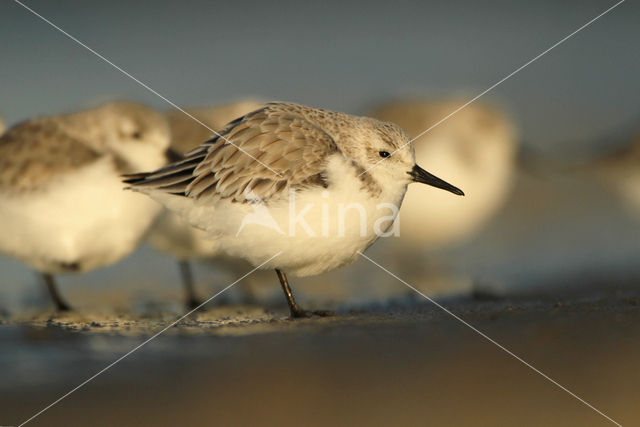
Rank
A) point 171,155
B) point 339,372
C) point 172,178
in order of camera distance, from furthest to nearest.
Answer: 1. point 171,155
2. point 172,178
3. point 339,372

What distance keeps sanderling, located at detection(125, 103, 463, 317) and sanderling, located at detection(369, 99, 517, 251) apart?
4106 mm

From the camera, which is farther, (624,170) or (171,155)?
(624,170)

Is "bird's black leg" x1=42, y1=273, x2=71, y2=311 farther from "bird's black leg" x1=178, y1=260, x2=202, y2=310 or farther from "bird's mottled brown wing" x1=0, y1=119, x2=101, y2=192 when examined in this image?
"bird's black leg" x1=178, y1=260, x2=202, y2=310

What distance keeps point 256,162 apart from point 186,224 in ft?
4.42

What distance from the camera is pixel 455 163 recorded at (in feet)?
31.8

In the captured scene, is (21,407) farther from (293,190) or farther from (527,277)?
(527,277)

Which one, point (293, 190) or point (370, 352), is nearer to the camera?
point (370, 352)

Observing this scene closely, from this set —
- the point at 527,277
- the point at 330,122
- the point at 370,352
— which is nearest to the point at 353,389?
the point at 370,352

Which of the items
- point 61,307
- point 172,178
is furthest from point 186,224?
point 61,307

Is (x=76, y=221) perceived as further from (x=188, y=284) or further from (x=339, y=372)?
(x=339, y=372)

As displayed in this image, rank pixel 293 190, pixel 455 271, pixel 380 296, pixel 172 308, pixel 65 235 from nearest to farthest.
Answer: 1. pixel 293 190
2. pixel 65 235
3. pixel 172 308
4. pixel 380 296
5. pixel 455 271

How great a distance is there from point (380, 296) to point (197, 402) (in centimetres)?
353

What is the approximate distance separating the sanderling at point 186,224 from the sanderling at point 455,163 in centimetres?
251

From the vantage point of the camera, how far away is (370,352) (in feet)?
12.8
